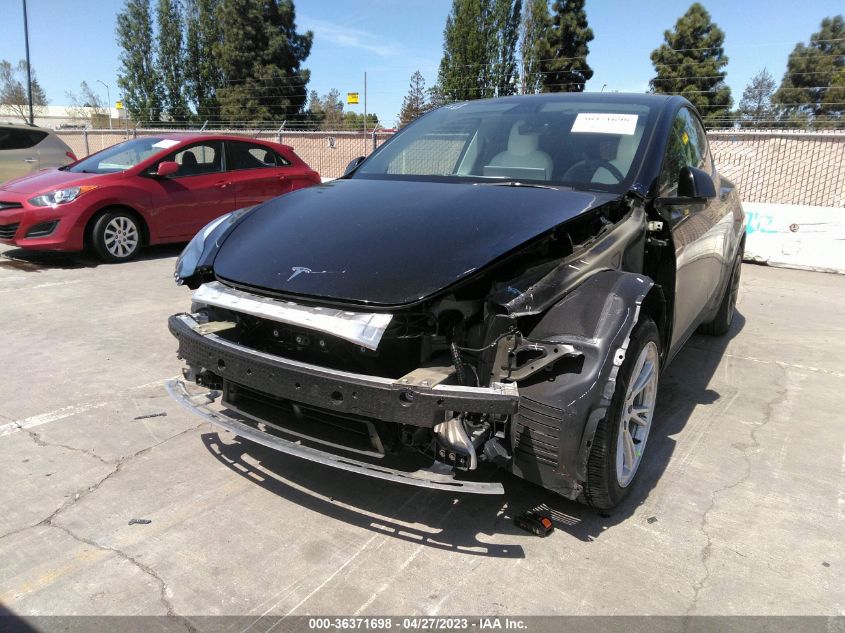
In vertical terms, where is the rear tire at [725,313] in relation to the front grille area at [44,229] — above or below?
below

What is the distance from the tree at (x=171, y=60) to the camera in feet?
150

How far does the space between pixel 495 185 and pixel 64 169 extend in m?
7.28

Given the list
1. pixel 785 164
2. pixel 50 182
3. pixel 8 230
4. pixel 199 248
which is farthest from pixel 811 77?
pixel 199 248

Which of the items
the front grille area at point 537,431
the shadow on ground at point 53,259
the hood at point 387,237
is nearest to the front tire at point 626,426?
the front grille area at point 537,431

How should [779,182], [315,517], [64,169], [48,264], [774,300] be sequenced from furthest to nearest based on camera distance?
1. [779,182]
2. [64,169]
3. [48,264]
4. [774,300]
5. [315,517]

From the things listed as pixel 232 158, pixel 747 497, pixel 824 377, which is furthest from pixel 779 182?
pixel 747 497

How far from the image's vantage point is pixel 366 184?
3311 millimetres

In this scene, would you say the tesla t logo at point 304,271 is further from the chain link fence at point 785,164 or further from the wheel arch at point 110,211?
the chain link fence at point 785,164

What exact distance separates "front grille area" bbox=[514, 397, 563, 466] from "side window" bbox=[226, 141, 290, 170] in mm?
7407

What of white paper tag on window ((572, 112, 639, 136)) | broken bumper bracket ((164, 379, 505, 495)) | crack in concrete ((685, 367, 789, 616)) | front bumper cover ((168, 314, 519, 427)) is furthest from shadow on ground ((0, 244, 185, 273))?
crack in concrete ((685, 367, 789, 616))

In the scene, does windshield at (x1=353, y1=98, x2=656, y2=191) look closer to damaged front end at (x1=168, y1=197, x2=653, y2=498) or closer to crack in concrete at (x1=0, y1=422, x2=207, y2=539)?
damaged front end at (x1=168, y1=197, x2=653, y2=498)

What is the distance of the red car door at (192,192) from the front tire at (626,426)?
268 inches

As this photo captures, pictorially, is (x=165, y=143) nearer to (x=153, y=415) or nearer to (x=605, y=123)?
(x=153, y=415)

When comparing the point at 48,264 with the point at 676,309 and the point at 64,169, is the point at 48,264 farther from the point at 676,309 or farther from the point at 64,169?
the point at 676,309
